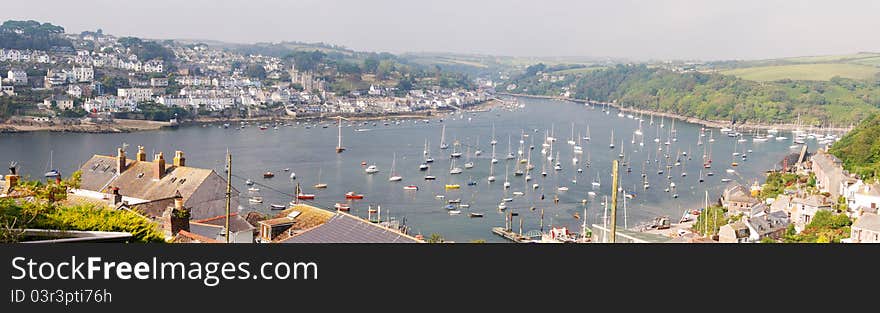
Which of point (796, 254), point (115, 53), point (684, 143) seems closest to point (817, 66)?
point (684, 143)

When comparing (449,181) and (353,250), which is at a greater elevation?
(353,250)

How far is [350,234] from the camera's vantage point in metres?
4.27

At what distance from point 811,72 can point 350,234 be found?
1474 inches

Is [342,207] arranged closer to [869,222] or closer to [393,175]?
[393,175]

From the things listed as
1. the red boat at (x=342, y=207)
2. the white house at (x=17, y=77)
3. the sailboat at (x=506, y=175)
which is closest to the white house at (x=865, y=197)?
the sailboat at (x=506, y=175)

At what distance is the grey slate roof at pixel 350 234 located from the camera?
417 centimetres

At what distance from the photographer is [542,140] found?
2127cm

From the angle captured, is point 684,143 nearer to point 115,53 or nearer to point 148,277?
point 148,277

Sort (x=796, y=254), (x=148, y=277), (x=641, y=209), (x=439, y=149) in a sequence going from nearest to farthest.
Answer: (x=148, y=277) < (x=796, y=254) < (x=641, y=209) < (x=439, y=149)

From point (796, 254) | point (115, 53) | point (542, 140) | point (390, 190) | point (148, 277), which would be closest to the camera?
point (148, 277)

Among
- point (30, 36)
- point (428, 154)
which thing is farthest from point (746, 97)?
point (30, 36)

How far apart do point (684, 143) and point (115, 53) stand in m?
26.3

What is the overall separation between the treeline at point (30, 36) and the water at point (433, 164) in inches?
562

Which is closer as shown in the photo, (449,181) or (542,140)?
(449,181)
